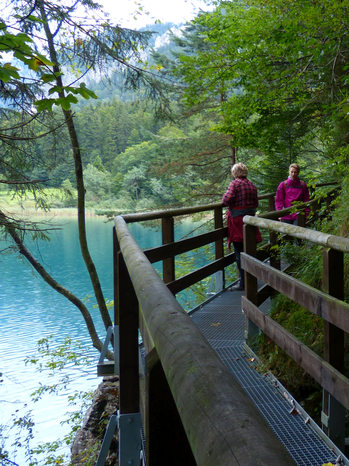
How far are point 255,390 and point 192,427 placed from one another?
9.80 feet

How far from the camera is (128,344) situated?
1831 mm

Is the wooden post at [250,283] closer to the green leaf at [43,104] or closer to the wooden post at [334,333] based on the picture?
the wooden post at [334,333]

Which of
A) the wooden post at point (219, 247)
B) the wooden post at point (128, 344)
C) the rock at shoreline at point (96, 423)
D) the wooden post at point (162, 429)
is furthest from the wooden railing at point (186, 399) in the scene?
the wooden post at point (219, 247)

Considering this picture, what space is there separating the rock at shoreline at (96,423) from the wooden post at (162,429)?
5148 mm

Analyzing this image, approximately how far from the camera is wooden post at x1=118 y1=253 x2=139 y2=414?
1.77m

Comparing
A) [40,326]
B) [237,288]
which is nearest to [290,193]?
[237,288]

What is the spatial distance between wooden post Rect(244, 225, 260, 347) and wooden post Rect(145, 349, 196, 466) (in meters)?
3.21

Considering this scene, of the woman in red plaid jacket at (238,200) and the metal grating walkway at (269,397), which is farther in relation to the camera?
the woman in red plaid jacket at (238,200)

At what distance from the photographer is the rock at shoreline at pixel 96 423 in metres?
5.82

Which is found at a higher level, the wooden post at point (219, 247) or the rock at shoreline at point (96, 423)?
the wooden post at point (219, 247)

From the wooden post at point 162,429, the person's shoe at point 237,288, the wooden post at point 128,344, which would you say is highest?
the wooden post at point 162,429

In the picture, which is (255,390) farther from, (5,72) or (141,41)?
(141,41)

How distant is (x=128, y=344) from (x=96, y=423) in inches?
184


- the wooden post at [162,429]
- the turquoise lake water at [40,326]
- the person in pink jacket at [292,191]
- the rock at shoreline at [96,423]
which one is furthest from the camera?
the turquoise lake water at [40,326]
